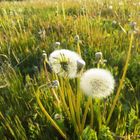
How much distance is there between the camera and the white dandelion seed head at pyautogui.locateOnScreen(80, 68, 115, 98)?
1.74 meters

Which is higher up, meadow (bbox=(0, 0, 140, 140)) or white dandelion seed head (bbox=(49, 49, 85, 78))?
white dandelion seed head (bbox=(49, 49, 85, 78))

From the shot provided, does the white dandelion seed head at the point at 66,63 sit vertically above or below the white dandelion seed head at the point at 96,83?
above

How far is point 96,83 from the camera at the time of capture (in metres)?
1.75

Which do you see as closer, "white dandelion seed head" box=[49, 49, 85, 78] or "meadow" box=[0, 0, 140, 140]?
"white dandelion seed head" box=[49, 49, 85, 78]

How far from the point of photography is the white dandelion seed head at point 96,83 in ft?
5.71

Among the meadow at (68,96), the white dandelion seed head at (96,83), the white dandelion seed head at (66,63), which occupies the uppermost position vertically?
the white dandelion seed head at (66,63)

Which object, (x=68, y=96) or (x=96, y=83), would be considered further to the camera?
(x=68, y=96)

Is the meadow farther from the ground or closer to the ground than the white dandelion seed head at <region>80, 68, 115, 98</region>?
closer to the ground

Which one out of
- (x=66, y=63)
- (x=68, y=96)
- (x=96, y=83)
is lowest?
(x=68, y=96)

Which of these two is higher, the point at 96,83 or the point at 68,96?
the point at 96,83

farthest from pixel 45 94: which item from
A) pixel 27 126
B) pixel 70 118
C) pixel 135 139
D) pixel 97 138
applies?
pixel 135 139

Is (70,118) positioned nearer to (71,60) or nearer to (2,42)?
(71,60)

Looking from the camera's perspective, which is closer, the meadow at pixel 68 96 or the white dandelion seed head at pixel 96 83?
the white dandelion seed head at pixel 96 83

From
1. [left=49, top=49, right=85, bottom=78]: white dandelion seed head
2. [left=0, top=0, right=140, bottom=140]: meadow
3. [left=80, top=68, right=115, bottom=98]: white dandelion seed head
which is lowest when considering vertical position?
[left=0, top=0, right=140, bottom=140]: meadow
